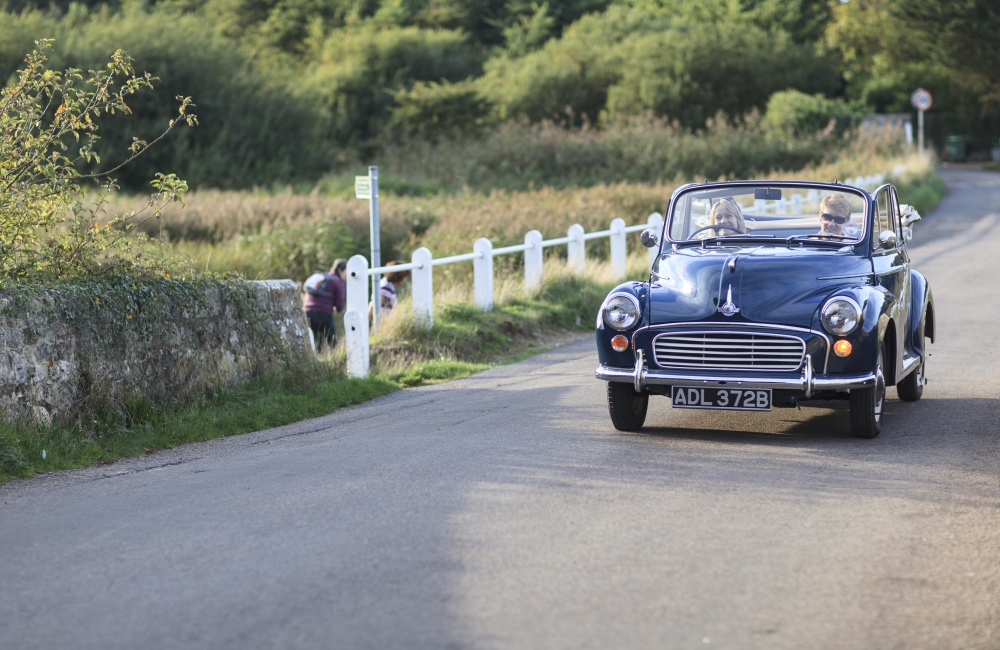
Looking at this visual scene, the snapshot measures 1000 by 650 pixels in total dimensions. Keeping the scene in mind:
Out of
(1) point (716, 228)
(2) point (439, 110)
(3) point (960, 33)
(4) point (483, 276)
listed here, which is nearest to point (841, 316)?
(1) point (716, 228)

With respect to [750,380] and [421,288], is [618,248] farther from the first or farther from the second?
[750,380]

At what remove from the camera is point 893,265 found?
9219mm

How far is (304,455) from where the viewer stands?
800 centimetres

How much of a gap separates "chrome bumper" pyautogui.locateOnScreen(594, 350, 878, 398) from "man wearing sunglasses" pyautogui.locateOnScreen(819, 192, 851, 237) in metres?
1.65

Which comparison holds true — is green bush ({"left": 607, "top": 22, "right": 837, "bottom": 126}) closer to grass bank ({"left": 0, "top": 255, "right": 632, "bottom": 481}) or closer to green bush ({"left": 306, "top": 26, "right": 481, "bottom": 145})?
green bush ({"left": 306, "top": 26, "right": 481, "bottom": 145})

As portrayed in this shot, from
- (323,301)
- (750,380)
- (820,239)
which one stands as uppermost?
(820,239)

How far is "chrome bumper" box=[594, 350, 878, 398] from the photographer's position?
25.4ft

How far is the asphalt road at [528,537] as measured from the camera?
4531 mm

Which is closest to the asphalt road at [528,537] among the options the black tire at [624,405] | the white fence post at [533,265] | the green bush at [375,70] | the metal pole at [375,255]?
the black tire at [624,405]

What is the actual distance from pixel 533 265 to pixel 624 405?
7.91 meters

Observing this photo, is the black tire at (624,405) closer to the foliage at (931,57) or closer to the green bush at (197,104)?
the green bush at (197,104)

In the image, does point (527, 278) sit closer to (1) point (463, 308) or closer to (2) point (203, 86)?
(1) point (463, 308)

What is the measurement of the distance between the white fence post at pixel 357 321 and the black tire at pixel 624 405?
3.64m

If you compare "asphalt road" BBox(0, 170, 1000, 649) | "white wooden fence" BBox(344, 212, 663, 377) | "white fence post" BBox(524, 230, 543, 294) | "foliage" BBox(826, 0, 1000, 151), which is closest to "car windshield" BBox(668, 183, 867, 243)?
"asphalt road" BBox(0, 170, 1000, 649)
